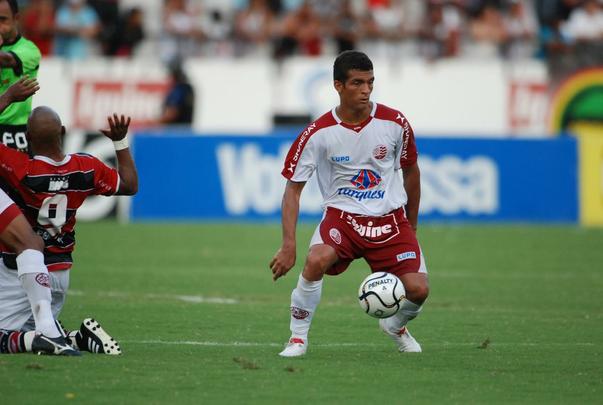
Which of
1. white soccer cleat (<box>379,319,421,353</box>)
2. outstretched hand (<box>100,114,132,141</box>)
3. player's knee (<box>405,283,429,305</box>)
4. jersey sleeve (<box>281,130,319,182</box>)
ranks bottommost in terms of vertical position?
white soccer cleat (<box>379,319,421,353</box>)

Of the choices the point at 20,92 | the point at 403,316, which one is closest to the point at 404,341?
the point at 403,316

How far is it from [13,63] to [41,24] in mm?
15663

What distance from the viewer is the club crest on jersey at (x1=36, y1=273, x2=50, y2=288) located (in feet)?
25.8

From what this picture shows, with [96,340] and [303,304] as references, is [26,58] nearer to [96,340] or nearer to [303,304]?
[96,340]

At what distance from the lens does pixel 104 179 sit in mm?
8453

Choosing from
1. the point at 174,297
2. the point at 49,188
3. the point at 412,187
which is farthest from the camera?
the point at 174,297

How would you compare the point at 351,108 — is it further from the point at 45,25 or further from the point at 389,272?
the point at 45,25

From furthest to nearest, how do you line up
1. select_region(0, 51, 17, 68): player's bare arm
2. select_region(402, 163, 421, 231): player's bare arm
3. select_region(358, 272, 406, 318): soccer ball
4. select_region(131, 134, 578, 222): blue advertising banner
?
select_region(131, 134, 578, 222): blue advertising banner, select_region(0, 51, 17, 68): player's bare arm, select_region(402, 163, 421, 231): player's bare arm, select_region(358, 272, 406, 318): soccer ball

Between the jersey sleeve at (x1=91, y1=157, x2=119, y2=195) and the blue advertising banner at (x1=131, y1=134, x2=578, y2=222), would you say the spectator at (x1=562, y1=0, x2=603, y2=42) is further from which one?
the jersey sleeve at (x1=91, y1=157, x2=119, y2=195)

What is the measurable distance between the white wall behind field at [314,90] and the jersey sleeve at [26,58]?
15026mm

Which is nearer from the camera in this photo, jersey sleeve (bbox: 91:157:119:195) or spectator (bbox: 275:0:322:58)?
jersey sleeve (bbox: 91:157:119:195)

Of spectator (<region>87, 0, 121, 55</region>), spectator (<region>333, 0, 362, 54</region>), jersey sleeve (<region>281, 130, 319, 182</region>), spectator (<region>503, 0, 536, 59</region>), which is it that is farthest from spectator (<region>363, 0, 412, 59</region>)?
jersey sleeve (<region>281, 130, 319, 182</region>)

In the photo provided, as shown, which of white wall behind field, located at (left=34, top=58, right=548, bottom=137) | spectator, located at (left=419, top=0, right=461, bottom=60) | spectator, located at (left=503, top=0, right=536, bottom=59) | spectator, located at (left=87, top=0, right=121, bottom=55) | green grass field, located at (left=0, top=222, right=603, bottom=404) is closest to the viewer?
green grass field, located at (left=0, top=222, right=603, bottom=404)

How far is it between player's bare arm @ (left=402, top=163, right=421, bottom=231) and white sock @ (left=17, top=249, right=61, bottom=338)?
261 cm
